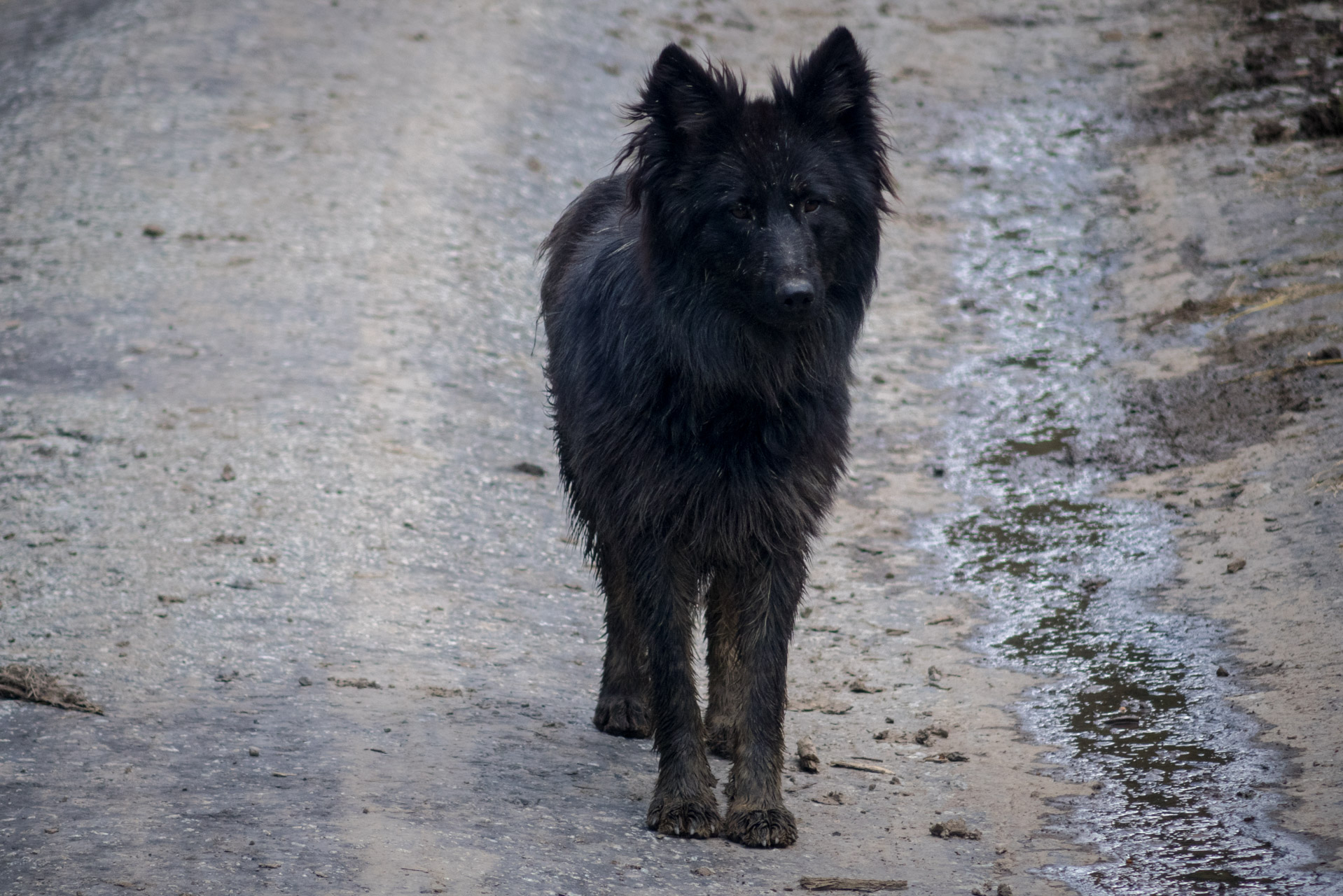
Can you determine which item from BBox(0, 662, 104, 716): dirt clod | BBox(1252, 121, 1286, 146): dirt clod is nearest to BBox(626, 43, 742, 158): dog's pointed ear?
BBox(0, 662, 104, 716): dirt clod

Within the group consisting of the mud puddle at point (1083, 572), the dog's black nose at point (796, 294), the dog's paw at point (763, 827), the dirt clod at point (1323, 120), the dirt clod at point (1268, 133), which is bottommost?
the dog's paw at point (763, 827)

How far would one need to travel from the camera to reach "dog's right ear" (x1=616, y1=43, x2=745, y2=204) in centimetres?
418

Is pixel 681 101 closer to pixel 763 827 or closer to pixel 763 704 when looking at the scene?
pixel 763 704

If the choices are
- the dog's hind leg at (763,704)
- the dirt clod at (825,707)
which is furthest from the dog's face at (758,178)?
the dirt clod at (825,707)

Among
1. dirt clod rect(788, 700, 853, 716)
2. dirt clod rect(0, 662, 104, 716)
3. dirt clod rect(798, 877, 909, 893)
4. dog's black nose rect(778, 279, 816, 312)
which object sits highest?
dog's black nose rect(778, 279, 816, 312)

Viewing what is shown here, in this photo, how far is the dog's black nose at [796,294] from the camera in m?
4.03

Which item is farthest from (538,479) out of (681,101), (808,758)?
(681,101)

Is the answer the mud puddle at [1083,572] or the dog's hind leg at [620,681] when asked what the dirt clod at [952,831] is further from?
the dog's hind leg at [620,681]

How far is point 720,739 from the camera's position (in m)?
5.00

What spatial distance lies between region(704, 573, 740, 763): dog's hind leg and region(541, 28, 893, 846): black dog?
0.03m

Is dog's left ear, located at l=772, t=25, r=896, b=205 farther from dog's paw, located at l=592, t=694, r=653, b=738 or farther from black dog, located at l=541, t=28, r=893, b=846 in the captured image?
dog's paw, located at l=592, t=694, r=653, b=738

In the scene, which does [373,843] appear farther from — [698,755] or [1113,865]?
[1113,865]

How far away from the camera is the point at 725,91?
4.20 metres

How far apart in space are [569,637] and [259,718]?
5.80 ft
